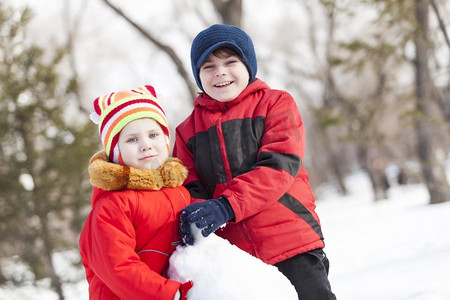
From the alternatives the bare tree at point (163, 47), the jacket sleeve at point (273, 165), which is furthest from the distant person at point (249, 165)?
the bare tree at point (163, 47)

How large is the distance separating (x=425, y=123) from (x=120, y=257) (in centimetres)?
977

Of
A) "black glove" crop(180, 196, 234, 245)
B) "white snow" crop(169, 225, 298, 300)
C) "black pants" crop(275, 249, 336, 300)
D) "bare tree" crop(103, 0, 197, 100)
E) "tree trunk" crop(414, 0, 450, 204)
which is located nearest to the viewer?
"white snow" crop(169, 225, 298, 300)

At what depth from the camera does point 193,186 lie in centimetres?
235

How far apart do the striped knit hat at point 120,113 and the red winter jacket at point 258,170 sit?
0.24 metres

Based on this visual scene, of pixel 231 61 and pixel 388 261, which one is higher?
pixel 231 61

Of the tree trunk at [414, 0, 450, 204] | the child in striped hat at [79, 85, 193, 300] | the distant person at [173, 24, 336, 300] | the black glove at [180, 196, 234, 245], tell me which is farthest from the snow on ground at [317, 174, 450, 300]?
the child in striped hat at [79, 85, 193, 300]

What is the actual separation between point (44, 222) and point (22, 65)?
119 inches

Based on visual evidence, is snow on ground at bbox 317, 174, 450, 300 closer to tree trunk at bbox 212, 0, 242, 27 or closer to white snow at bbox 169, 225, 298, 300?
white snow at bbox 169, 225, 298, 300

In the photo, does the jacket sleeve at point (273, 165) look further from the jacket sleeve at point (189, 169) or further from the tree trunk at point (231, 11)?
the tree trunk at point (231, 11)

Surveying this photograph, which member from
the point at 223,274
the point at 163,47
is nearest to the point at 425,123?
the point at 163,47

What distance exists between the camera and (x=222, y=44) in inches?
89.2

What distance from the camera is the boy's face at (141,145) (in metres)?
2.10

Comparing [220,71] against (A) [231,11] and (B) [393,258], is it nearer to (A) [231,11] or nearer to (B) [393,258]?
(B) [393,258]

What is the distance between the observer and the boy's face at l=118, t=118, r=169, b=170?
210 centimetres
